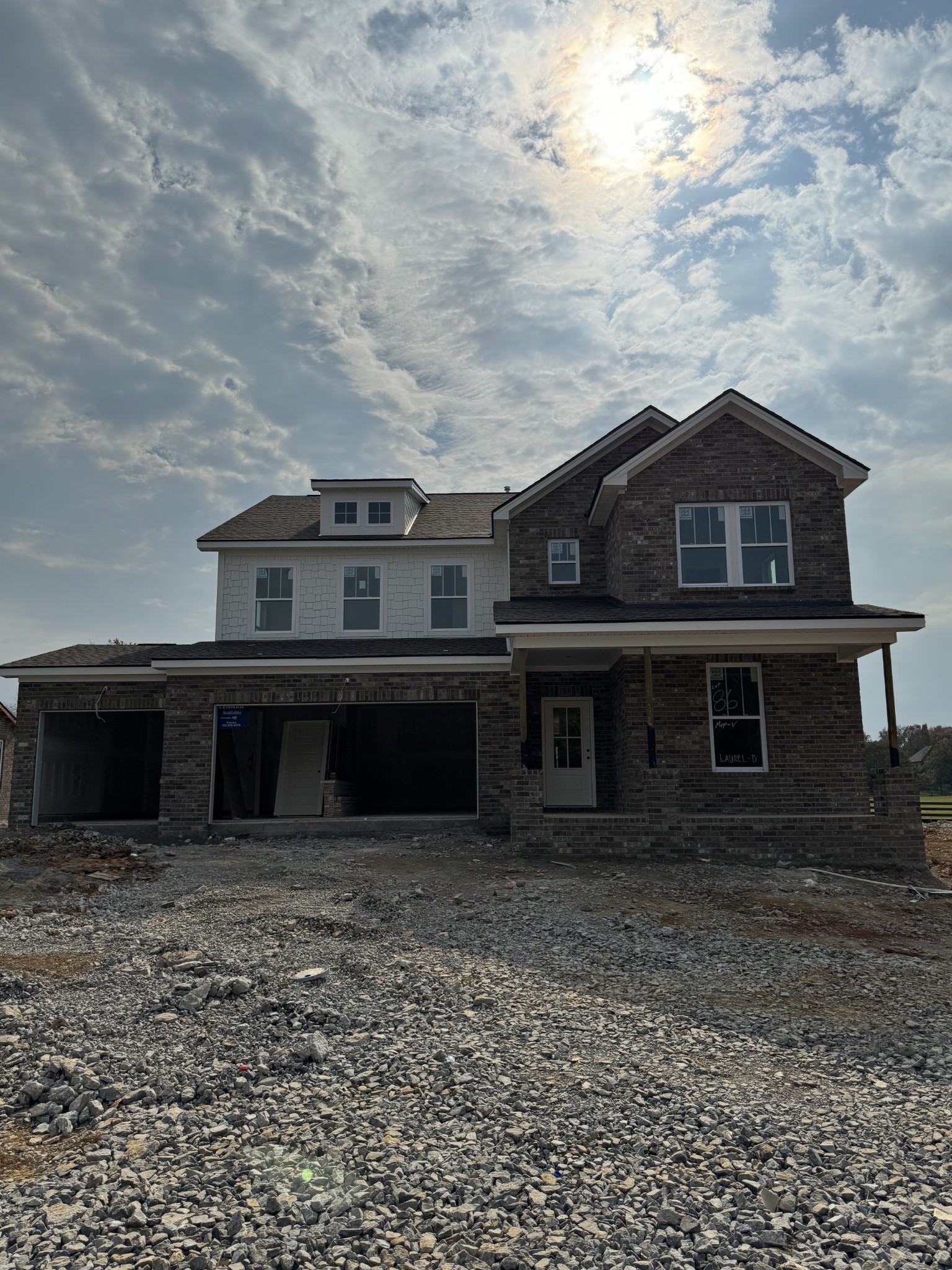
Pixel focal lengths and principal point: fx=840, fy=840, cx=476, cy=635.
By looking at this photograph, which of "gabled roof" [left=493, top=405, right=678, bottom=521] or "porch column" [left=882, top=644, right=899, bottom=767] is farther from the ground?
"gabled roof" [left=493, top=405, right=678, bottom=521]

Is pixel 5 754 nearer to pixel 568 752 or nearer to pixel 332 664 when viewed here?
pixel 332 664

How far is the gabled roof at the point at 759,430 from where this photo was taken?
1499 centimetres

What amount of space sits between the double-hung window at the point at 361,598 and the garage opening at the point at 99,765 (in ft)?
15.3

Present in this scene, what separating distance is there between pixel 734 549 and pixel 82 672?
12929 mm

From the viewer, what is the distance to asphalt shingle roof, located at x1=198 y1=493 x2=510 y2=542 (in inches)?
731

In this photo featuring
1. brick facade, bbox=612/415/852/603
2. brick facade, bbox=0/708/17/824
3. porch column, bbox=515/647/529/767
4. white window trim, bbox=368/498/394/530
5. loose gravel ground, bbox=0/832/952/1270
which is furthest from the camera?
brick facade, bbox=0/708/17/824

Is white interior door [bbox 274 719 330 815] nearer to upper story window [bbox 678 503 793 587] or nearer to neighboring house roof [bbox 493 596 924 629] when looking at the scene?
neighboring house roof [bbox 493 596 924 629]

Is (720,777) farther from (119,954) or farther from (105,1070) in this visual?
(105,1070)

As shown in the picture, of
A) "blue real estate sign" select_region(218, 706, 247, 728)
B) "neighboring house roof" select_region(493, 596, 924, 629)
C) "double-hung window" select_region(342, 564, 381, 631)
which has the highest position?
"double-hung window" select_region(342, 564, 381, 631)

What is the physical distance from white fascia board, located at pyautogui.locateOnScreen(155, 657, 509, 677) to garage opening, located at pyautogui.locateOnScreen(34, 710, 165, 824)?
2308 mm

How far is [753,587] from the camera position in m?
15.0

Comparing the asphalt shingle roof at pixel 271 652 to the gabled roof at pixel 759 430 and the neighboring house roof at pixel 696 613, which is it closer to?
the neighboring house roof at pixel 696 613

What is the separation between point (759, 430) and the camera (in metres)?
15.4

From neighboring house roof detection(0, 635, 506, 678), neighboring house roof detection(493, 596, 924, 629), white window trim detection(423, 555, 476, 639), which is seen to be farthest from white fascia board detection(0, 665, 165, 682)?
neighboring house roof detection(493, 596, 924, 629)
